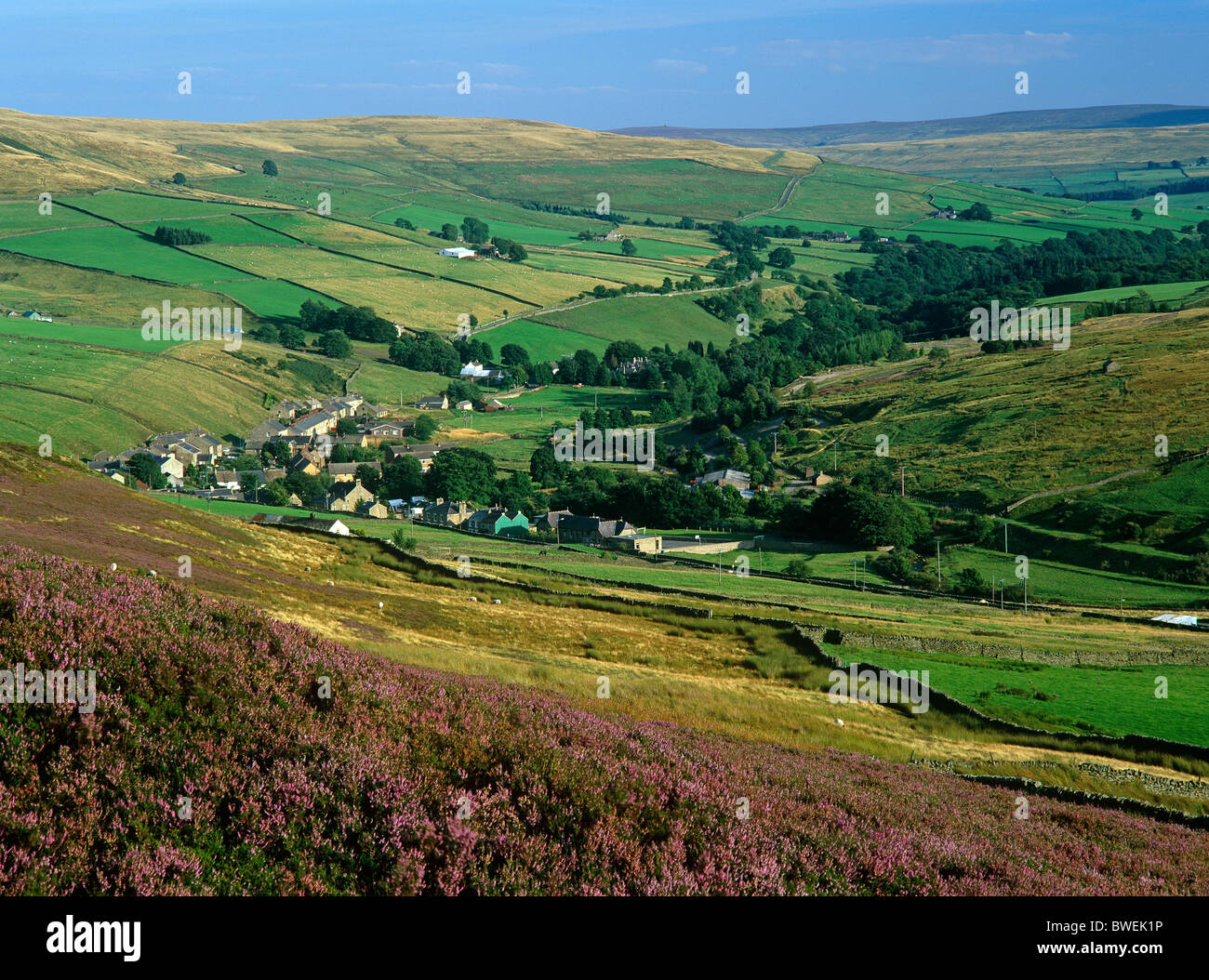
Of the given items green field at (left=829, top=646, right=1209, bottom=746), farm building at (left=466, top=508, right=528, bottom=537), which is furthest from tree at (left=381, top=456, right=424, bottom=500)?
green field at (left=829, top=646, right=1209, bottom=746)

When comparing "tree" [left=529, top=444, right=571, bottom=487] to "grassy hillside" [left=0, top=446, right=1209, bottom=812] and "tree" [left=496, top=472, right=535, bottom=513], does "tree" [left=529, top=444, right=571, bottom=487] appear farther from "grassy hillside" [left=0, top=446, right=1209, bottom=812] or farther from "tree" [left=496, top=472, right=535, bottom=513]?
"grassy hillside" [left=0, top=446, right=1209, bottom=812]

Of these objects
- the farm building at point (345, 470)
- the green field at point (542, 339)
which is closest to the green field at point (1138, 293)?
the green field at point (542, 339)

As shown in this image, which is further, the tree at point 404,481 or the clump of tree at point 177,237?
the clump of tree at point 177,237

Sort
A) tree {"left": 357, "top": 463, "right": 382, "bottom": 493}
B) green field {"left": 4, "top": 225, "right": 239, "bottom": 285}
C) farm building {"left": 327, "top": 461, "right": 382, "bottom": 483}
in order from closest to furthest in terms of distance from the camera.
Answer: tree {"left": 357, "top": 463, "right": 382, "bottom": 493} < farm building {"left": 327, "top": 461, "right": 382, "bottom": 483} < green field {"left": 4, "top": 225, "right": 239, "bottom": 285}

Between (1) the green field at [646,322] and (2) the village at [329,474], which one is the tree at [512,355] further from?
(2) the village at [329,474]

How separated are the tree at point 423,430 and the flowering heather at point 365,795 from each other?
108m

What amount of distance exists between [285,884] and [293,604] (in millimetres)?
19152

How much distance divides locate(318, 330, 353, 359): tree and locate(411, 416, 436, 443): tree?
2998cm

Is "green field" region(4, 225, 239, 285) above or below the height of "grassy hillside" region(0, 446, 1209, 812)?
above

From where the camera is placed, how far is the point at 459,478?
306 ft

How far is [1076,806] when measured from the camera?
51.3ft


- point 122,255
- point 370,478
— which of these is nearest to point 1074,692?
point 370,478

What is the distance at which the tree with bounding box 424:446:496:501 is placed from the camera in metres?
92.5

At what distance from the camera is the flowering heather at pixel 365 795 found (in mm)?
8281
